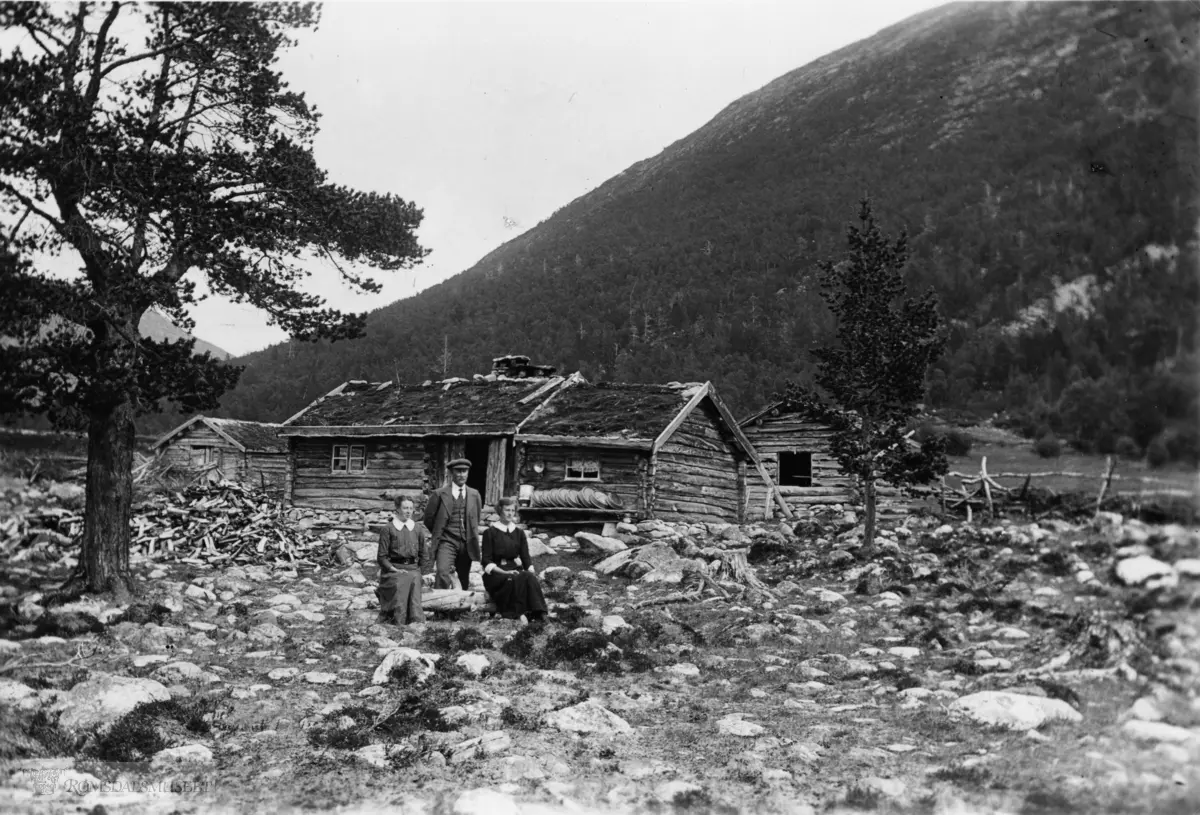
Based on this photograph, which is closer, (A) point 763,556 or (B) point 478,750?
(B) point 478,750

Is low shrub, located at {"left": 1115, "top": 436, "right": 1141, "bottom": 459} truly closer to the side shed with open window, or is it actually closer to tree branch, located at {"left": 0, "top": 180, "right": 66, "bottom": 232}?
tree branch, located at {"left": 0, "top": 180, "right": 66, "bottom": 232}

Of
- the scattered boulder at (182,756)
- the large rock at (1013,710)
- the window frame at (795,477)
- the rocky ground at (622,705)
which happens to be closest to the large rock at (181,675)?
the rocky ground at (622,705)

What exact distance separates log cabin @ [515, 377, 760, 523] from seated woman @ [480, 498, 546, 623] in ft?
37.8

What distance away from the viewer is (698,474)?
2500cm

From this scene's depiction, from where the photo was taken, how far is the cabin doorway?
2613 centimetres

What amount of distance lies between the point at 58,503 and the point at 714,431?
17.0 meters

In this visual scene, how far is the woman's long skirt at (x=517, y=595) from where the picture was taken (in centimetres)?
1033

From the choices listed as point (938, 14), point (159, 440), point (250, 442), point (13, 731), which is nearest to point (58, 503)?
point (13, 731)

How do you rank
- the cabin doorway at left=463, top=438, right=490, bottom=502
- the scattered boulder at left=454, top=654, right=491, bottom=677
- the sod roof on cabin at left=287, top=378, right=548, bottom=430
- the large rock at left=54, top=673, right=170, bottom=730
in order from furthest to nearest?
the cabin doorway at left=463, top=438, right=490, bottom=502, the sod roof on cabin at left=287, top=378, right=548, bottom=430, the scattered boulder at left=454, top=654, right=491, bottom=677, the large rock at left=54, top=673, right=170, bottom=730

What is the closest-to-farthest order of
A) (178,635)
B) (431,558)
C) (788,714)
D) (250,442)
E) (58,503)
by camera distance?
1. (788,714)
2. (178,635)
3. (431,558)
4. (58,503)
5. (250,442)

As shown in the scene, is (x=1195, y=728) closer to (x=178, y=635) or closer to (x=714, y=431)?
(x=178, y=635)

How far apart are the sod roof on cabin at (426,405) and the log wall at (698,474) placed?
14.0 ft

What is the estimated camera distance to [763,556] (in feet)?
62.5

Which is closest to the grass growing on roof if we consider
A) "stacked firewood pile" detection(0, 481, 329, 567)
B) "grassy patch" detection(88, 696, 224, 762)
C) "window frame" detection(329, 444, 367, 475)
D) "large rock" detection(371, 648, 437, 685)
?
"window frame" detection(329, 444, 367, 475)
